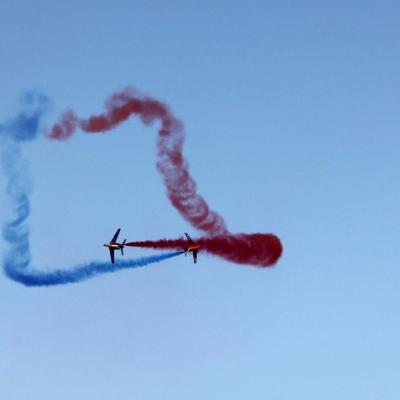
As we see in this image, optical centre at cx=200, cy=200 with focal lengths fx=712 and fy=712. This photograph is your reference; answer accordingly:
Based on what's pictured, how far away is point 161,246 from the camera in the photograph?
82.4 meters

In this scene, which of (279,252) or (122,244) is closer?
(279,252)

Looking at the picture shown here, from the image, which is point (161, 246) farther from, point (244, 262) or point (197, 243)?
point (244, 262)

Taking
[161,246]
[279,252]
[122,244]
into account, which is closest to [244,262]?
[279,252]

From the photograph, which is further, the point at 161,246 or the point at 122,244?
the point at 122,244

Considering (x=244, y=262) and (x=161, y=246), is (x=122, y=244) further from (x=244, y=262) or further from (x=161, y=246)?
(x=244, y=262)

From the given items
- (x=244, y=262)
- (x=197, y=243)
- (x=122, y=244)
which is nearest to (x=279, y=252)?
(x=244, y=262)

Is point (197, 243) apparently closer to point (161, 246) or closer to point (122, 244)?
point (161, 246)

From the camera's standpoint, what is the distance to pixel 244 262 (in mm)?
81938

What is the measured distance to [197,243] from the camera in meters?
84.2

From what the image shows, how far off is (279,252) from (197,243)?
9.70 metres

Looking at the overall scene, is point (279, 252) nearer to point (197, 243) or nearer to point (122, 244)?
point (197, 243)

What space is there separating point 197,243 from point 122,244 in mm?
10295

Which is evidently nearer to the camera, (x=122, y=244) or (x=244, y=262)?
(x=244, y=262)

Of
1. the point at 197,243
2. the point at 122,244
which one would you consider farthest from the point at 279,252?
the point at 122,244
